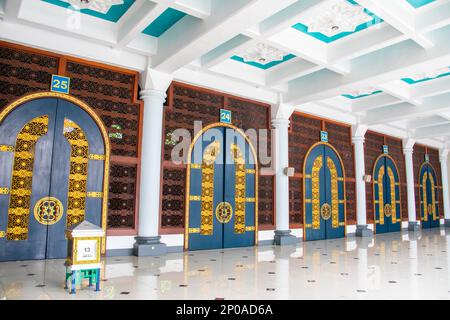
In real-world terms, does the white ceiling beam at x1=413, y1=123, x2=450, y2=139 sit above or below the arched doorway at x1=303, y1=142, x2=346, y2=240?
above

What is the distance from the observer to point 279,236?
8750 mm

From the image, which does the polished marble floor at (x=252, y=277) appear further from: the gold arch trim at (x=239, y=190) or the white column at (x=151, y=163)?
the gold arch trim at (x=239, y=190)

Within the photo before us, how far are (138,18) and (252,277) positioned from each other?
4237 mm

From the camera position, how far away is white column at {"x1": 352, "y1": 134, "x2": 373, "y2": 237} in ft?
36.5

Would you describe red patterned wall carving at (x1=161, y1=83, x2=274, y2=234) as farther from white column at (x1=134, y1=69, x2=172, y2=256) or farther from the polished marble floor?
the polished marble floor

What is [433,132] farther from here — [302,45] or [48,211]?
[48,211]

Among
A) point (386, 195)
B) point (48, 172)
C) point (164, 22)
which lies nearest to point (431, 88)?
point (386, 195)

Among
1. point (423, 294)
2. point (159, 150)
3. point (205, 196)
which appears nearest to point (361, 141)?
point (205, 196)

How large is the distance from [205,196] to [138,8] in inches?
152

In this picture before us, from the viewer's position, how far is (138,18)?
571 centimetres

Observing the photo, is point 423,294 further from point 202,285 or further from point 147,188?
point 147,188

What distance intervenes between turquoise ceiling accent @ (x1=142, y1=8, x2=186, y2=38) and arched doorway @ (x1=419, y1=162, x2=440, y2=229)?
12.3 metres

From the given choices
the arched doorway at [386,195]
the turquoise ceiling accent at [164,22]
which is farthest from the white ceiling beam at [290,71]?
the arched doorway at [386,195]

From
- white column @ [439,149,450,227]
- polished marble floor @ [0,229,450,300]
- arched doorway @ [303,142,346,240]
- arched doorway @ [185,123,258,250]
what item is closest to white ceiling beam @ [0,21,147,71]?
arched doorway @ [185,123,258,250]
